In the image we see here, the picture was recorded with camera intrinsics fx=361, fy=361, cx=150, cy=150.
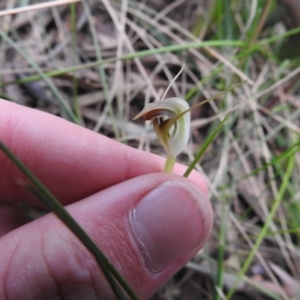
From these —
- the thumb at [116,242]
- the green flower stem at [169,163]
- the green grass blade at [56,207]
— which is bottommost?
the thumb at [116,242]

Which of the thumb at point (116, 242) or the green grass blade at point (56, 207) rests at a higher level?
the green grass blade at point (56, 207)

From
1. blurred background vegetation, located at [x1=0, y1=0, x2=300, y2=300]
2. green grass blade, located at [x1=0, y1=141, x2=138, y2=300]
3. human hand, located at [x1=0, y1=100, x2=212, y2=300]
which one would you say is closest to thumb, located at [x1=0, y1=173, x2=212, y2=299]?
human hand, located at [x1=0, y1=100, x2=212, y2=300]

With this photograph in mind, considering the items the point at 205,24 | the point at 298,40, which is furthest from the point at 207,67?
the point at 298,40

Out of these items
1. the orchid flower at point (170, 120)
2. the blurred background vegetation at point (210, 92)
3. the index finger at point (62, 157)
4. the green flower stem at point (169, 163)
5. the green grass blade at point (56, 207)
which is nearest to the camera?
the green grass blade at point (56, 207)

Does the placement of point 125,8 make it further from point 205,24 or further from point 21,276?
point 21,276

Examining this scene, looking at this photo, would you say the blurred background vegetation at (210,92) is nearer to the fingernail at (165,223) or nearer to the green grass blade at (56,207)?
the fingernail at (165,223)

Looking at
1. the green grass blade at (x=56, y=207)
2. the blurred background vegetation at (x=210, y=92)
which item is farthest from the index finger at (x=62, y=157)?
the green grass blade at (x=56, y=207)
